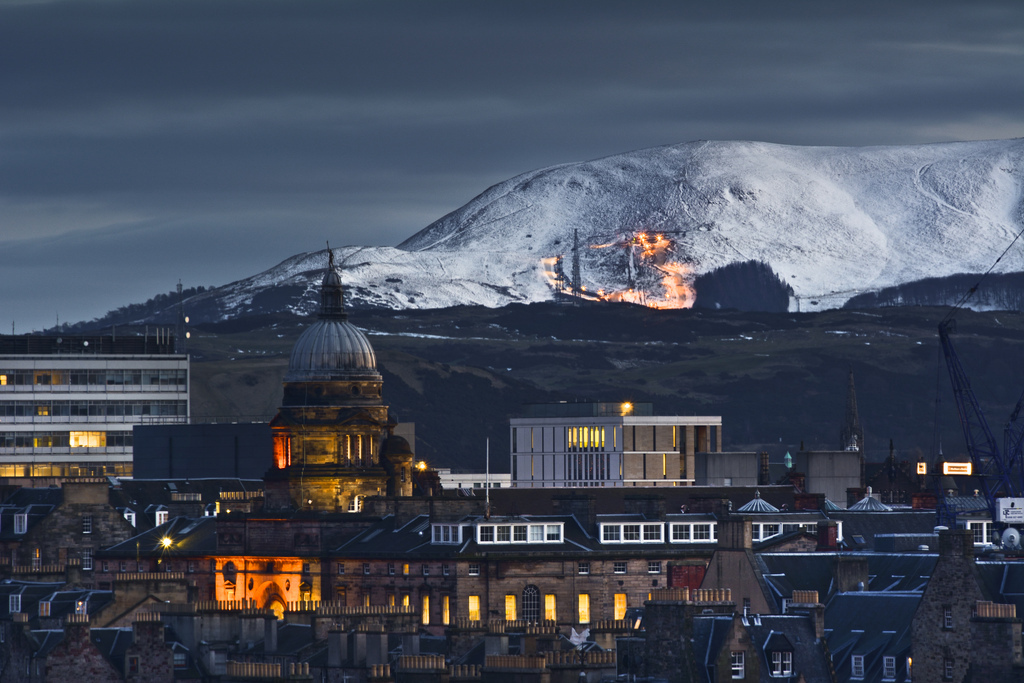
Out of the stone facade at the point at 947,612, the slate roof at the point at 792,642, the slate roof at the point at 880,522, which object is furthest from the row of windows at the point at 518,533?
the stone facade at the point at 947,612

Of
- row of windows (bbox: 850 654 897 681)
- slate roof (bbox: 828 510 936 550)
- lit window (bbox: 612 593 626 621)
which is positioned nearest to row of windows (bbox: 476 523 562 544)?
lit window (bbox: 612 593 626 621)

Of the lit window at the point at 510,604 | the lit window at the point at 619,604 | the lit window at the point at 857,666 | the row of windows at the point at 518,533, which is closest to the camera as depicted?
the lit window at the point at 857,666

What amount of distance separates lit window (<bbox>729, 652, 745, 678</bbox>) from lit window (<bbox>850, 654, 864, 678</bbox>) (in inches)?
258

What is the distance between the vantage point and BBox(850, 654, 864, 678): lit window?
11188cm

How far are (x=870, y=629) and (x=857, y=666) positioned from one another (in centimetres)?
323

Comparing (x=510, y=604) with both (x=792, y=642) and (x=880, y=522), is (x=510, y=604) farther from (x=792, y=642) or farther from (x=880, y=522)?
(x=792, y=642)

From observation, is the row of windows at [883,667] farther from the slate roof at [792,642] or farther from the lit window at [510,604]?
the lit window at [510,604]

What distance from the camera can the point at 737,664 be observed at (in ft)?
353

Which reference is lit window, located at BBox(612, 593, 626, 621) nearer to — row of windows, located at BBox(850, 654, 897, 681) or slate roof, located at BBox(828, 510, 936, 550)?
slate roof, located at BBox(828, 510, 936, 550)

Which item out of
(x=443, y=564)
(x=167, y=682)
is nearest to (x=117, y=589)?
(x=167, y=682)

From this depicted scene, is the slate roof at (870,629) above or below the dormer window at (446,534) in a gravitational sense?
below

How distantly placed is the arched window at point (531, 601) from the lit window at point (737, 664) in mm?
73141

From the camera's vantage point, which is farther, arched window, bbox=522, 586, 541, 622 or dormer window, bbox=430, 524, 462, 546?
dormer window, bbox=430, 524, 462, 546

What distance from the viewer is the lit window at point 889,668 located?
110 metres
